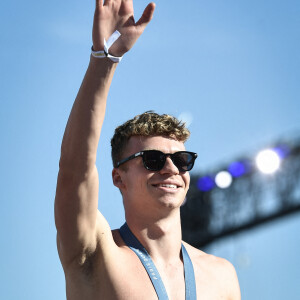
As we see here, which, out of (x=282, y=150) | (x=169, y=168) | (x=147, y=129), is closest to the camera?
(x=169, y=168)

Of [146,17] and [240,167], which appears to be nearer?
[146,17]

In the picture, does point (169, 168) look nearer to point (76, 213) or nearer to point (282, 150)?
point (76, 213)

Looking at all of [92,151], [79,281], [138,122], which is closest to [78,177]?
[92,151]

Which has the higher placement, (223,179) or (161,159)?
(223,179)

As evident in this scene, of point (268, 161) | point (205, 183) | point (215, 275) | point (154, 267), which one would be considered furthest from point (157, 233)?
point (205, 183)

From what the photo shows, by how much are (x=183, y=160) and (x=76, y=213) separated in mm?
885

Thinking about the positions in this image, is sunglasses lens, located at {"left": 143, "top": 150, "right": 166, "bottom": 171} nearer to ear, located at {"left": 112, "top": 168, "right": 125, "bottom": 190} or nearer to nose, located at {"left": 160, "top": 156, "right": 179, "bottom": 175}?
nose, located at {"left": 160, "top": 156, "right": 179, "bottom": 175}

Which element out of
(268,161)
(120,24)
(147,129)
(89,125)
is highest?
(268,161)

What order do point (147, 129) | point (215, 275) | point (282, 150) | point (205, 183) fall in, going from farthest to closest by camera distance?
point (205, 183) < point (282, 150) < point (215, 275) < point (147, 129)

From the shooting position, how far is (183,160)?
12.0 feet

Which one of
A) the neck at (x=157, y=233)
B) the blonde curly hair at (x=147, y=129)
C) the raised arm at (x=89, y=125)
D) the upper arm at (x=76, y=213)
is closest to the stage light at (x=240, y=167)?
the blonde curly hair at (x=147, y=129)

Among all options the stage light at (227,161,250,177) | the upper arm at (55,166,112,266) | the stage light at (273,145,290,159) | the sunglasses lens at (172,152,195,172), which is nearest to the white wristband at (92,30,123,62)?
the upper arm at (55,166,112,266)

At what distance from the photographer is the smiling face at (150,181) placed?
11.5ft

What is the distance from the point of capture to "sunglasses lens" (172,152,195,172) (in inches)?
143
